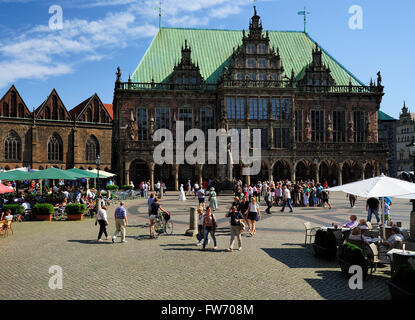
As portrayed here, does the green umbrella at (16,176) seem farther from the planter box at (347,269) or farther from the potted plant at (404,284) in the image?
the potted plant at (404,284)

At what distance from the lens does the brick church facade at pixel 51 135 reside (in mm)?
57688

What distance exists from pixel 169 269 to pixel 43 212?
13.8 m

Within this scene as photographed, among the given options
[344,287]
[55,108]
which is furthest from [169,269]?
[55,108]

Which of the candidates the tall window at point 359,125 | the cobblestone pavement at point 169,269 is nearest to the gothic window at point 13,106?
the cobblestone pavement at point 169,269

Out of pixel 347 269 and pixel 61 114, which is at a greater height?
pixel 61 114

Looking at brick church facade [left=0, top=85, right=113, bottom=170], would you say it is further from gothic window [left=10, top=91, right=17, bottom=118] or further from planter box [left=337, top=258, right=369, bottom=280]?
planter box [left=337, top=258, right=369, bottom=280]

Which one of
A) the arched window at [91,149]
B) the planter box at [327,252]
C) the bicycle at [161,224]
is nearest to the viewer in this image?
the planter box at [327,252]

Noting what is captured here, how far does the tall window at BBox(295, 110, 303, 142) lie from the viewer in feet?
167

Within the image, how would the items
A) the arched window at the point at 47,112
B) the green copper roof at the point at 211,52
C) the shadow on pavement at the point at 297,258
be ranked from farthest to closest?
the arched window at the point at 47,112
the green copper roof at the point at 211,52
the shadow on pavement at the point at 297,258

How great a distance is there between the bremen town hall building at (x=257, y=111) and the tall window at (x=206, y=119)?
0.45 feet

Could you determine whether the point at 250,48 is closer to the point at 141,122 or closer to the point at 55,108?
the point at 141,122

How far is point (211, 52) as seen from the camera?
54406 millimetres

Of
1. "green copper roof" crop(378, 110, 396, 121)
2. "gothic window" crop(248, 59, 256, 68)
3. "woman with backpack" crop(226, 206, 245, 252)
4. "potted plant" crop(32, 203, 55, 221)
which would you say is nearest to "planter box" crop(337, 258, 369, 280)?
"woman with backpack" crop(226, 206, 245, 252)

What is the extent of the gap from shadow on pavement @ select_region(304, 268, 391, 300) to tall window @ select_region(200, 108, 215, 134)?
40.0 m
